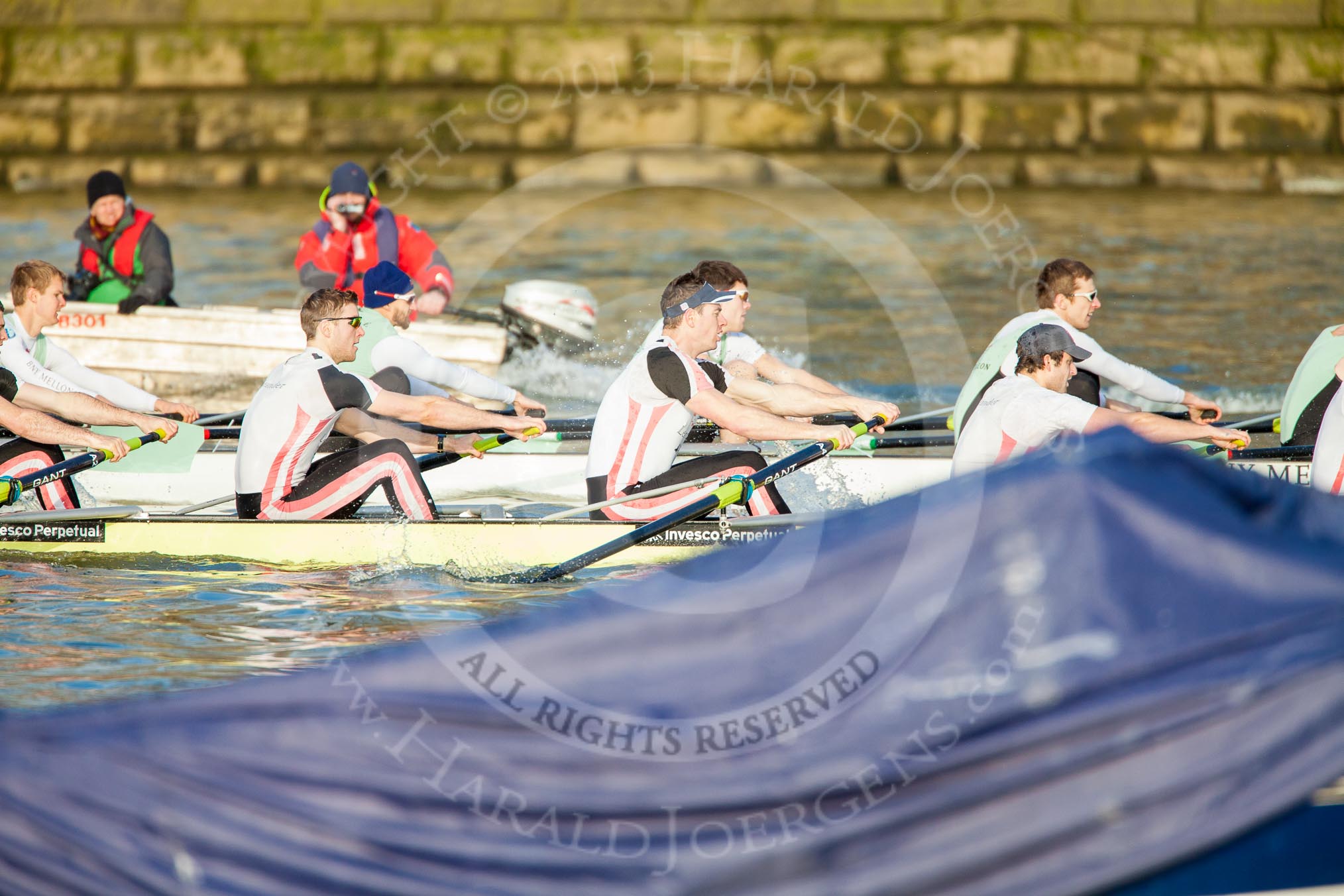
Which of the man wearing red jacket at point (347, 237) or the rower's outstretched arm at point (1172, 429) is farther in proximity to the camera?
the man wearing red jacket at point (347, 237)

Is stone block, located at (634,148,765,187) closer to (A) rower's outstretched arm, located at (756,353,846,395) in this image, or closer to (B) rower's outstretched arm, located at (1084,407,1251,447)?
(A) rower's outstretched arm, located at (756,353,846,395)

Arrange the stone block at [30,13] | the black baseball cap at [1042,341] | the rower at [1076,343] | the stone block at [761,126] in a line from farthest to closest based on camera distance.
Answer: the stone block at [30,13]
the stone block at [761,126]
the rower at [1076,343]
the black baseball cap at [1042,341]

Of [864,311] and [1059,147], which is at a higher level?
[1059,147]

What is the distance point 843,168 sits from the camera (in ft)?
56.4

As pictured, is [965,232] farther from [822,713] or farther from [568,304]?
[822,713]

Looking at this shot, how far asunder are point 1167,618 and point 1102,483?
0.81ft

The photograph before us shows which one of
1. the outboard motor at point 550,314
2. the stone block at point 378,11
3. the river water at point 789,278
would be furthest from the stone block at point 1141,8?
the outboard motor at point 550,314

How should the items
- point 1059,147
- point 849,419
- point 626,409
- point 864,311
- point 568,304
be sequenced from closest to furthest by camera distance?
point 626,409 < point 849,419 < point 568,304 < point 864,311 < point 1059,147

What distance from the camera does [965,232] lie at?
17.3m

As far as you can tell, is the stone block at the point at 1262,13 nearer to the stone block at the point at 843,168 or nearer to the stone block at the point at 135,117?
the stone block at the point at 843,168

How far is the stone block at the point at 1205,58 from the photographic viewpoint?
55.7 feet

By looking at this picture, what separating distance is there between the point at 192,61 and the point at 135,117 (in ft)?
3.33

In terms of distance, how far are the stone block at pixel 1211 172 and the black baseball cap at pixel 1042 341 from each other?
42.7 ft

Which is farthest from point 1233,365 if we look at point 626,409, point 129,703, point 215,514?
point 129,703
